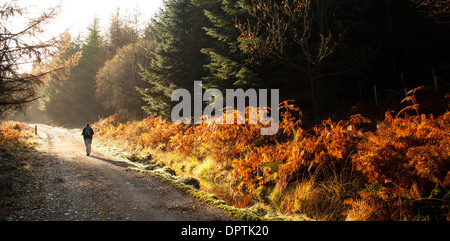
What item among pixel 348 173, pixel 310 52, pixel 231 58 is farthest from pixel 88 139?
pixel 348 173

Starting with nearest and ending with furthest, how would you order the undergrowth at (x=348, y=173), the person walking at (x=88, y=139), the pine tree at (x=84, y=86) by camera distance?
the undergrowth at (x=348, y=173), the person walking at (x=88, y=139), the pine tree at (x=84, y=86)

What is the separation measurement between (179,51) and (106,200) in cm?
1273

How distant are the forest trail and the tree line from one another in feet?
19.2

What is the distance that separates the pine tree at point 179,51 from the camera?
1562 centimetres

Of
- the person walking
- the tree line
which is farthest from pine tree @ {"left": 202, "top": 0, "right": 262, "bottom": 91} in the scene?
the person walking

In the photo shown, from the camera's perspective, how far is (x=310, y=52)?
11.5 metres

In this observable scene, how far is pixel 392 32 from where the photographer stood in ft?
50.1

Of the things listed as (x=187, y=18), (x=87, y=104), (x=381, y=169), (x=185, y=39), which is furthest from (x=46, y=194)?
(x=87, y=104)

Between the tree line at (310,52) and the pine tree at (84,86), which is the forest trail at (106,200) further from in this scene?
the pine tree at (84,86)

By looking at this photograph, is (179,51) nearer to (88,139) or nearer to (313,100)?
(88,139)

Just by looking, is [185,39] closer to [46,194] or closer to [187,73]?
[187,73]

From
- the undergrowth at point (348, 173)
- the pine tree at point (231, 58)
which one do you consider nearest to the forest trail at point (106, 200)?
the undergrowth at point (348, 173)

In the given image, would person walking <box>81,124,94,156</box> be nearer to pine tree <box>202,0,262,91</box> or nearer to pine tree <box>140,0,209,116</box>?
pine tree <box>140,0,209,116</box>

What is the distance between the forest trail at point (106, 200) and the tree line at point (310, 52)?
5861mm
